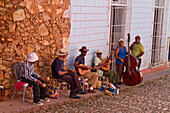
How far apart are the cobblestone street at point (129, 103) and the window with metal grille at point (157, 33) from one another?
3928 millimetres

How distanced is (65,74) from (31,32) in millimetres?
1291

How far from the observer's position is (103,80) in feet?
27.7

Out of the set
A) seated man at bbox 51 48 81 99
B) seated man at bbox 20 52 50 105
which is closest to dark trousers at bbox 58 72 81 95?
seated man at bbox 51 48 81 99

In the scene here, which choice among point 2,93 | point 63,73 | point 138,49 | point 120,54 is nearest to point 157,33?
point 138,49

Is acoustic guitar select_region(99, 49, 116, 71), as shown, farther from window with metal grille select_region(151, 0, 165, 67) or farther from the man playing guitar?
window with metal grille select_region(151, 0, 165, 67)

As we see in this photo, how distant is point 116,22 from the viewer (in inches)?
394

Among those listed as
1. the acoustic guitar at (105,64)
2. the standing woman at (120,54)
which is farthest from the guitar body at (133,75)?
the acoustic guitar at (105,64)

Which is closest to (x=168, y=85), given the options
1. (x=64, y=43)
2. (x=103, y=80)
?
(x=103, y=80)

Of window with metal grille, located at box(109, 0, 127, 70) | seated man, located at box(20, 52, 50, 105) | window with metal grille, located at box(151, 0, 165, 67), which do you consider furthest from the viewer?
window with metal grille, located at box(151, 0, 165, 67)

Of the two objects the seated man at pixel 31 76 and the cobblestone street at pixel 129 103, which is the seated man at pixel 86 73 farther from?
the seated man at pixel 31 76

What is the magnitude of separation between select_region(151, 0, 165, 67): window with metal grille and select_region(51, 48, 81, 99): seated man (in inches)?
242

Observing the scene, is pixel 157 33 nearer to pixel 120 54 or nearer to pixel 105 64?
pixel 120 54

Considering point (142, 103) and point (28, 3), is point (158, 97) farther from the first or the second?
point (28, 3)

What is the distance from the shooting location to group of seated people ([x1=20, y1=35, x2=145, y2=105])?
20.6ft
